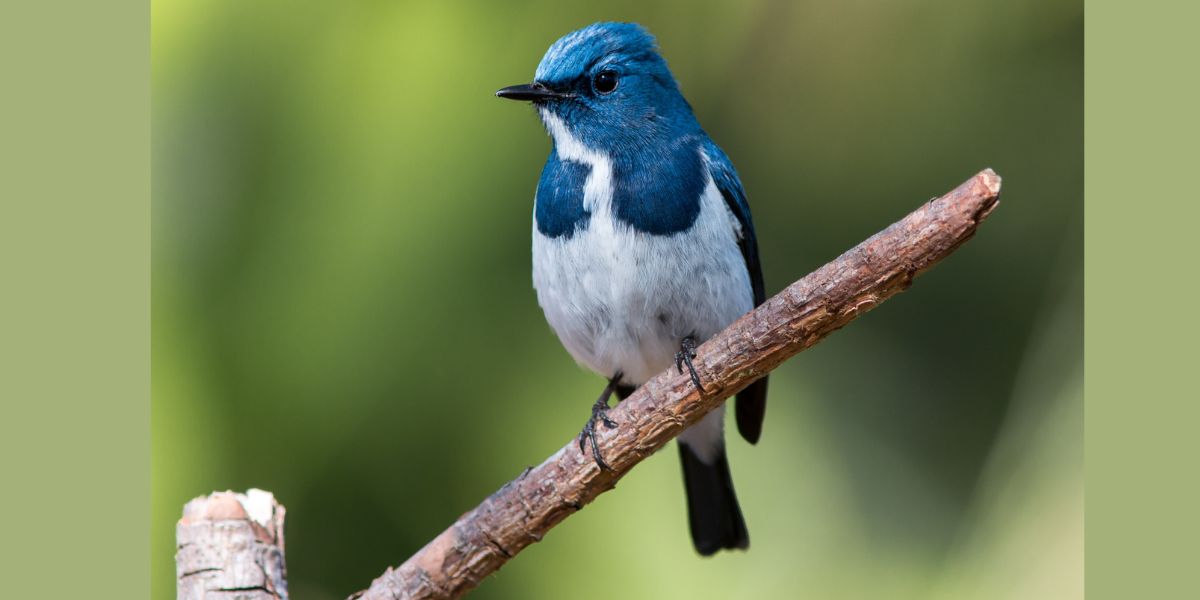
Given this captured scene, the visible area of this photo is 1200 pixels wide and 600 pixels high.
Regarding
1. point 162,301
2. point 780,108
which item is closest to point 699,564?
point 780,108

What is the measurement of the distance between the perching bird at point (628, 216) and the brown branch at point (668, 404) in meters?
0.09

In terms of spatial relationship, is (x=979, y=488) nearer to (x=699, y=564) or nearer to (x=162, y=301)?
(x=699, y=564)

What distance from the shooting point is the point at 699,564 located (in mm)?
3035

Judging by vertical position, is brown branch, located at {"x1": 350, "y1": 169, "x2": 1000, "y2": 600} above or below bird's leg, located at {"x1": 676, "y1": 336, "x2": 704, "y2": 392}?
below

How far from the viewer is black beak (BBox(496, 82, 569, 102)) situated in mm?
2625

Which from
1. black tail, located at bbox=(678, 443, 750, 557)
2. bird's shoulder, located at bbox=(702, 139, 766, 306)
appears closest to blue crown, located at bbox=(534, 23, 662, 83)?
bird's shoulder, located at bbox=(702, 139, 766, 306)

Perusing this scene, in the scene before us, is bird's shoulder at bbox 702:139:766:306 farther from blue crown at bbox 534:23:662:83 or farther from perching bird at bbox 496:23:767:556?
blue crown at bbox 534:23:662:83

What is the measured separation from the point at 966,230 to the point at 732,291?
74 cm

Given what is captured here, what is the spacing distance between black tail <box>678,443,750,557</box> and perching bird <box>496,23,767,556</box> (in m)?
0.43

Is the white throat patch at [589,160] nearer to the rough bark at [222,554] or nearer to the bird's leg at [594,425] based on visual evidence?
the bird's leg at [594,425]

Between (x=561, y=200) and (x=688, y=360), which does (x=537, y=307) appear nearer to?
(x=561, y=200)

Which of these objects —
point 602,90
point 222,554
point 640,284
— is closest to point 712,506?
point 640,284

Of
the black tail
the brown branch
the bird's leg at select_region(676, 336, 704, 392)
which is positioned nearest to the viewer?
the brown branch

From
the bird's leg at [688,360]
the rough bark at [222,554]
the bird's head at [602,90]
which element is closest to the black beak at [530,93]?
the bird's head at [602,90]
